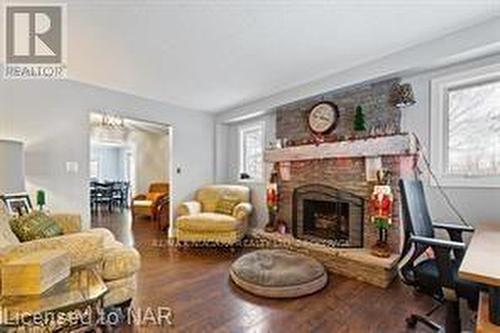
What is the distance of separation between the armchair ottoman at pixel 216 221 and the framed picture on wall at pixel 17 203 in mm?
1829

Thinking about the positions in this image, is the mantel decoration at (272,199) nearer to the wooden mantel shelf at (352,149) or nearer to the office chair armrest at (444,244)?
the wooden mantel shelf at (352,149)

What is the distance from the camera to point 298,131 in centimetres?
432

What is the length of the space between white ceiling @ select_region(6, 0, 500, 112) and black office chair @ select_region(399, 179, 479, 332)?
4.32 ft

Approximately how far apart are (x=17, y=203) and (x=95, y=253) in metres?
1.75

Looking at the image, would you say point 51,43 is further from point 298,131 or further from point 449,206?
point 449,206

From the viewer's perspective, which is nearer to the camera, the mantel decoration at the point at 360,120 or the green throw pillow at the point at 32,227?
the green throw pillow at the point at 32,227

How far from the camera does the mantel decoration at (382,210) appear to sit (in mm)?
3078

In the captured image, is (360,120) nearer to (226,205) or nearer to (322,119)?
(322,119)

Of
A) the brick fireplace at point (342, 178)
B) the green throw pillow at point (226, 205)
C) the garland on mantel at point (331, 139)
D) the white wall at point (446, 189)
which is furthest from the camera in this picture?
the green throw pillow at point (226, 205)

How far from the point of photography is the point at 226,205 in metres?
4.78

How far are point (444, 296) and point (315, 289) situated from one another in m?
1.22

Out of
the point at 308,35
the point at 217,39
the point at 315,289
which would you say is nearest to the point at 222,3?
the point at 217,39

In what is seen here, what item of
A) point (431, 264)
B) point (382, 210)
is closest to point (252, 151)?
point (382, 210)

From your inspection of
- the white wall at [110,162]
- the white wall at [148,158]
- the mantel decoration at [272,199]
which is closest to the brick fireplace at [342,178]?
the mantel decoration at [272,199]
